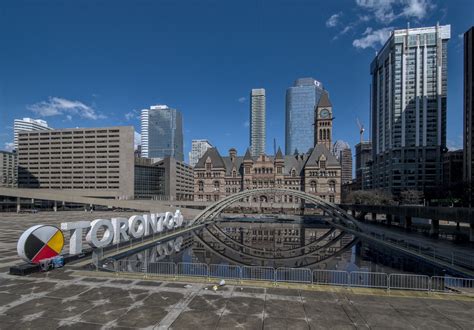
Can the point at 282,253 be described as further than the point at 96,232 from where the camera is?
Yes

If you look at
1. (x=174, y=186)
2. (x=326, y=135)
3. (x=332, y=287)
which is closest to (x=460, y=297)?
(x=332, y=287)

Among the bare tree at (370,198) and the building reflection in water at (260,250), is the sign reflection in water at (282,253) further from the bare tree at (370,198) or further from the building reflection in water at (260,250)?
the bare tree at (370,198)

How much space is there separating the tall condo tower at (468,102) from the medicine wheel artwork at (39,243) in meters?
185

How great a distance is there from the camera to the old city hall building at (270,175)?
10312 centimetres

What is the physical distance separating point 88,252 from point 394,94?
215012 millimetres

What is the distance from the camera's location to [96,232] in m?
24.9

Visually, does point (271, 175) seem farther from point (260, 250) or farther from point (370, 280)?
point (370, 280)

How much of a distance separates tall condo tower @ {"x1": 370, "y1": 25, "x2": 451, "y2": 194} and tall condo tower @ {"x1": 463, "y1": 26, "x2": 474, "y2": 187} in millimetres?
20444

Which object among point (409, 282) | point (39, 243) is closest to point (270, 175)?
point (409, 282)

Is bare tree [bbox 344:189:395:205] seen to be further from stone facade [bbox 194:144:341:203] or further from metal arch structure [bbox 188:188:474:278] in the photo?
metal arch structure [bbox 188:188:474:278]

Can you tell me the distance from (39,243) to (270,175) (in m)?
93.8

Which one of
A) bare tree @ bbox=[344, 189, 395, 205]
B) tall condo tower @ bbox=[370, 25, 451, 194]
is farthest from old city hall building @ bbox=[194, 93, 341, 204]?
tall condo tower @ bbox=[370, 25, 451, 194]

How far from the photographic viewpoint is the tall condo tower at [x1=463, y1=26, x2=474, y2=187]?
5522 inches

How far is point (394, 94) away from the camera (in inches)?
7219
